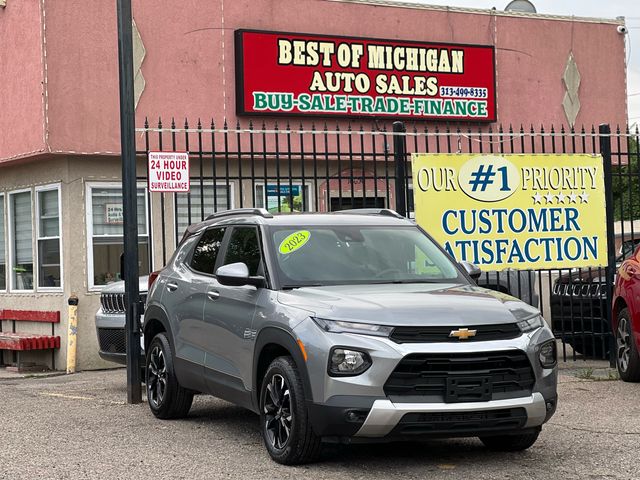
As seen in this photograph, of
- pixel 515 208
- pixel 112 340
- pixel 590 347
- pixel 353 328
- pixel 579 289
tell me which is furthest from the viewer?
pixel 590 347

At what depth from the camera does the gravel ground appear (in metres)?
7.22

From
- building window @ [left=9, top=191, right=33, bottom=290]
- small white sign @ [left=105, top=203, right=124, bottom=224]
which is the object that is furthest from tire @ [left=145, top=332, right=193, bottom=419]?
building window @ [left=9, top=191, right=33, bottom=290]

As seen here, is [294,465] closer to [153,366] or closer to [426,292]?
[426,292]

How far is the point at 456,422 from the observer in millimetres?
6938

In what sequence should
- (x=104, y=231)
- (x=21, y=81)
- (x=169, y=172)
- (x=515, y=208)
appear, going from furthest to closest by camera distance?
(x=104, y=231) → (x=21, y=81) → (x=515, y=208) → (x=169, y=172)

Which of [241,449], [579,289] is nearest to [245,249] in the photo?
[241,449]

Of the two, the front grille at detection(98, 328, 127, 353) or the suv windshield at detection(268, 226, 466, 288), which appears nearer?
the suv windshield at detection(268, 226, 466, 288)

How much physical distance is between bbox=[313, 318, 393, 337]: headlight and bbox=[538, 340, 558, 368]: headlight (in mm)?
1089

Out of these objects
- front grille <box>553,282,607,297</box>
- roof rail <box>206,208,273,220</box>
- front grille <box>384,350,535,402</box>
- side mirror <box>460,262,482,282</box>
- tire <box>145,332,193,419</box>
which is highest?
roof rail <box>206,208,273,220</box>

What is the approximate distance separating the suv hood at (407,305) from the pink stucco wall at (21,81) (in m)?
9.53

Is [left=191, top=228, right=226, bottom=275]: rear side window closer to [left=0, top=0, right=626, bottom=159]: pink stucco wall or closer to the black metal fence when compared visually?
the black metal fence

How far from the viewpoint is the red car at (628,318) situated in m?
11.1

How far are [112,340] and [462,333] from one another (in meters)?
6.62

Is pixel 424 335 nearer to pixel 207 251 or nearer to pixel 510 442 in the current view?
pixel 510 442
